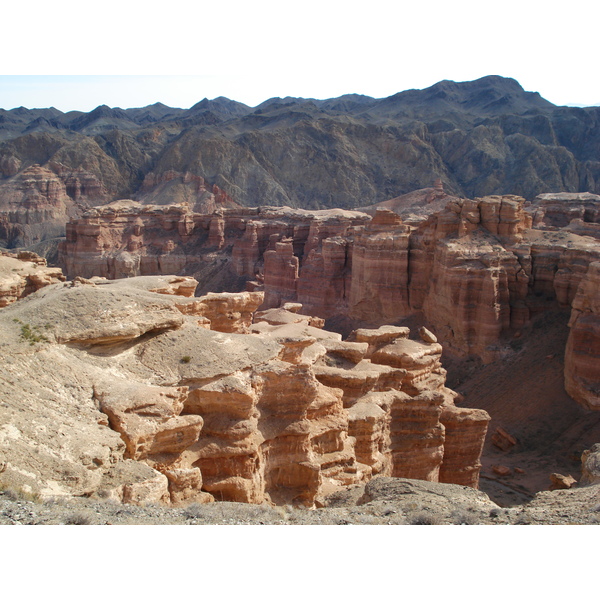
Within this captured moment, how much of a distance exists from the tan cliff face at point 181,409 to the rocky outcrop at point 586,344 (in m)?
10.1

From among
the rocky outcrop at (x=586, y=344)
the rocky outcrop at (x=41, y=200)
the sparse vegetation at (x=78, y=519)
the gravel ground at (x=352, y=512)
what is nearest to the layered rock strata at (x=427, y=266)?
the rocky outcrop at (x=586, y=344)

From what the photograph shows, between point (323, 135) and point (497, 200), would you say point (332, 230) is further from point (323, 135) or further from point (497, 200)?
point (323, 135)

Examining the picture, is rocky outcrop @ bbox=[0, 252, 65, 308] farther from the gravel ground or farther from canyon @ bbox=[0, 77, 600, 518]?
the gravel ground

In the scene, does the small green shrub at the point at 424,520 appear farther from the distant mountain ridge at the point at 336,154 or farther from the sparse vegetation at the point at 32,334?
the distant mountain ridge at the point at 336,154

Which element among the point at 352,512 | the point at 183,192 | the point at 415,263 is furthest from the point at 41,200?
the point at 352,512

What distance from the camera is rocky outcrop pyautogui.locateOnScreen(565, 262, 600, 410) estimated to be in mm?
27031

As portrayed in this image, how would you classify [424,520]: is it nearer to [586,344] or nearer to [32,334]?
[32,334]

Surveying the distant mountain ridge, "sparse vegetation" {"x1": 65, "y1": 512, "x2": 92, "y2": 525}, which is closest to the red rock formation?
"sparse vegetation" {"x1": 65, "y1": 512, "x2": 92, "y2": 525}

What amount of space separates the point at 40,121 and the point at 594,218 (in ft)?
347

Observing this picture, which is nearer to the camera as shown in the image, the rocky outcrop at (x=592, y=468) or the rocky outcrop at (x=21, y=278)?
the rocky outcrop at (x=592, y=468)

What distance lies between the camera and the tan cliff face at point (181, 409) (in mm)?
11117

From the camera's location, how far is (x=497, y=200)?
3597cm

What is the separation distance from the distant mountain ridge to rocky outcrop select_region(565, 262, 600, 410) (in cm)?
6938

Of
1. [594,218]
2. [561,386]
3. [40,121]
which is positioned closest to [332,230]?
[594,218]
